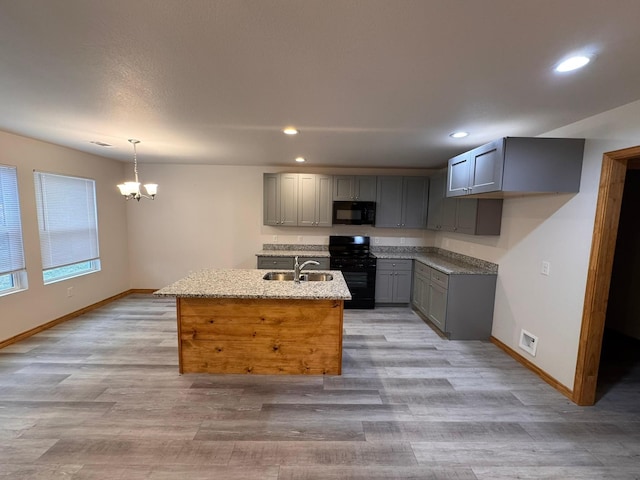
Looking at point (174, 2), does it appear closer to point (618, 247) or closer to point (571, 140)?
point (571, 140)

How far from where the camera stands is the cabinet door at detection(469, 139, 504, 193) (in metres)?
2.47

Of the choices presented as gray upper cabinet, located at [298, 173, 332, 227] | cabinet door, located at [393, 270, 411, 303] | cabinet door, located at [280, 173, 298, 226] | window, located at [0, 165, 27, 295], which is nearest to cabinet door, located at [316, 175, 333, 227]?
gray upper cabinet, located at [298, 173, 332, 227]

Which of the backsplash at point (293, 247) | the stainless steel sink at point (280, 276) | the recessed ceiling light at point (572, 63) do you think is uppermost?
the recessed ceiling light at point (572, 63)

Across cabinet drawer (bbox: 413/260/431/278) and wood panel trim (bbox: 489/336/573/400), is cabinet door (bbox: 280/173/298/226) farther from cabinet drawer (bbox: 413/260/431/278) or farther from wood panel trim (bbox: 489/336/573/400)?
wood panel trim (bbox: 489/336/573/400)

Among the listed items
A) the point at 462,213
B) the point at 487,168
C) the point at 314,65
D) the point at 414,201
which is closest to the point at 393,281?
the point at 414,201

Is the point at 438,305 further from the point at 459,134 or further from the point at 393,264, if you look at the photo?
the point at 459,134

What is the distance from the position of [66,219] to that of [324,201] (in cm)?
378

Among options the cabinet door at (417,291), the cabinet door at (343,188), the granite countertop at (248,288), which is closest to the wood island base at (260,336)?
the granite countertop at (248,288)

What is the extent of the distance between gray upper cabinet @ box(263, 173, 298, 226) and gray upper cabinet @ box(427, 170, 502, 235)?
2.34m

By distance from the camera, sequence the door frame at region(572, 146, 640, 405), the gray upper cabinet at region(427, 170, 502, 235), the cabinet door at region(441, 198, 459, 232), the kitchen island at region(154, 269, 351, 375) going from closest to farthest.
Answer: the door frame at region(572, 146, 640, 405) < the kitchen island at region(154, 269, 351, 375) < the gray upper cabinet at region(427, 170, 502, 235) < the cabinet door at region(441, 198, 459, 232)

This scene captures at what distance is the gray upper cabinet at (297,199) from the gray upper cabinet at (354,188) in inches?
5.5

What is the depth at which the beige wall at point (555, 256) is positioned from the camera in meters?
2.29

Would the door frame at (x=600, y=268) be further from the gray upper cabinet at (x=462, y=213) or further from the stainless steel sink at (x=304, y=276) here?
the stainless steel sink at (x=304, y=276)

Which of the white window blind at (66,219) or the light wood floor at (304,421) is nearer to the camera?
the light wood floor at (304,421)
